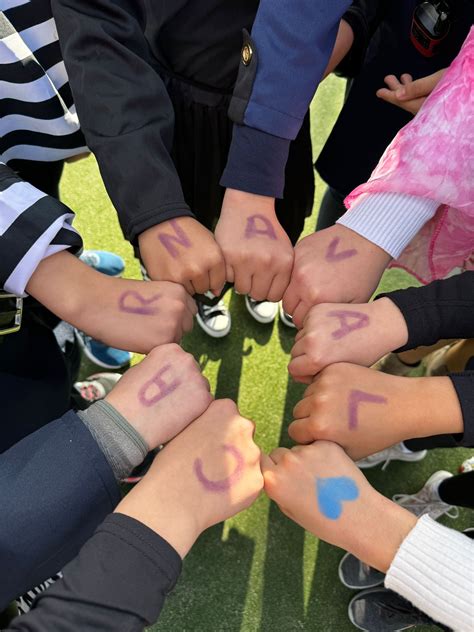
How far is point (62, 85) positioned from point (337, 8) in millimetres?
554

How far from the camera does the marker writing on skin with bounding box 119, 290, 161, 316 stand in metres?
1.01

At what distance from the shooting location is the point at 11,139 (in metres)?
1.12

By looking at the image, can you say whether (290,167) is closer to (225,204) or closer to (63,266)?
(225,204)

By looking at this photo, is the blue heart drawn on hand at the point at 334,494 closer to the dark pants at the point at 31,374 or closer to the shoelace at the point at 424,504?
the dark pants at the point at 31,374

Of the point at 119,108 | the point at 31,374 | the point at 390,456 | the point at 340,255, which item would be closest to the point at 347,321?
the point at 340,255

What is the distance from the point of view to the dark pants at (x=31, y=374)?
1.12m

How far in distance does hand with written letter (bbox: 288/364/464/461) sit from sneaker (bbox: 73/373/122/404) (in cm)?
90

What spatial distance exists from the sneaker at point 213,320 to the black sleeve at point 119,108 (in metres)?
0.84

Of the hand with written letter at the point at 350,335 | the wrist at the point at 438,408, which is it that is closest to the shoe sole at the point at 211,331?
A: the hand with written letter at the point at 350,335

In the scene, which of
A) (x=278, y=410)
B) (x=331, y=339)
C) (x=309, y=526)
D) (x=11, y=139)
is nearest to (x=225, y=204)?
(x=331, y=339)

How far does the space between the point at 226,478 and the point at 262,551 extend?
29.2 inches

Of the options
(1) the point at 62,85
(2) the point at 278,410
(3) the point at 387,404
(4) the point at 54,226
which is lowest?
(2) the point at 278,410

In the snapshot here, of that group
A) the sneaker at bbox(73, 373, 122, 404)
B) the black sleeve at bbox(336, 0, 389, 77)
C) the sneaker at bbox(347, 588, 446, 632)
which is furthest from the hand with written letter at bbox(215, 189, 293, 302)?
the sneaker at bbox(347, 588, 446, 632)

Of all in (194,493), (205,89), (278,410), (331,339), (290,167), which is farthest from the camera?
(278,410)
